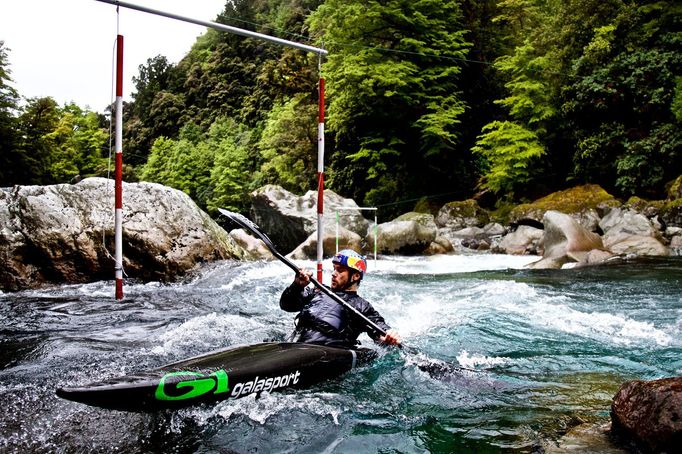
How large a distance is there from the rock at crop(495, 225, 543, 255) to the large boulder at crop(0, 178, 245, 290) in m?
8.02

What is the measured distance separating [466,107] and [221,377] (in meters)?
19.2

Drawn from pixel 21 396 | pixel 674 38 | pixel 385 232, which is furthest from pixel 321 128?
pixel 674 38

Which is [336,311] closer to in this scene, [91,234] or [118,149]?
[118,149]

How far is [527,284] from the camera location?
8.66 meters

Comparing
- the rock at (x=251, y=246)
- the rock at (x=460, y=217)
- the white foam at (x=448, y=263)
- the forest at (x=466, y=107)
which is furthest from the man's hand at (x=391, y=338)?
the rock at (x=460, y=217)

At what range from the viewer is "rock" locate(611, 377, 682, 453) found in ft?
7.26

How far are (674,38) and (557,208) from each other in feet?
18.2

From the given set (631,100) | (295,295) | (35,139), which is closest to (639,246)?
(631,100)

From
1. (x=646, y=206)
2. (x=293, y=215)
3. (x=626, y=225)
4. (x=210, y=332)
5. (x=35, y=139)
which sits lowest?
(x=210, y=332)

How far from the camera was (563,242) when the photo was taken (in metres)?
11.1

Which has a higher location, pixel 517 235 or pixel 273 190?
pixel 273 190

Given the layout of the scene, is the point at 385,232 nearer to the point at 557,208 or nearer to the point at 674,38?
the point at 557,208

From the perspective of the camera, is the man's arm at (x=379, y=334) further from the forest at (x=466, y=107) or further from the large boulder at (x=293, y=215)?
the large boulder at (x=293, y=215)

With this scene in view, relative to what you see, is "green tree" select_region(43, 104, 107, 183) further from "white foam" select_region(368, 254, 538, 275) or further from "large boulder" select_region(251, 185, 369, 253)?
"white foam" select_region(368, 254, 538, 275)
